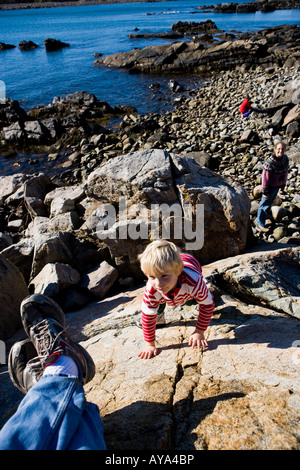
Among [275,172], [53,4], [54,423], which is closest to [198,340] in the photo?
[54,423]

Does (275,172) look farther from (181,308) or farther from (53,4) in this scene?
(53,4)

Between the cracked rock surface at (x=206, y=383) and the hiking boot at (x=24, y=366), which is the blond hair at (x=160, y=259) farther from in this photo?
the hiking boot at (x=24, y=366)

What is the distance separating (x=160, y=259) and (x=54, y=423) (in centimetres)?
139

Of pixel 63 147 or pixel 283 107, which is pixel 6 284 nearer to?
pixel 63 147

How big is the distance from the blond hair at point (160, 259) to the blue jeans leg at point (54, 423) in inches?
42.5

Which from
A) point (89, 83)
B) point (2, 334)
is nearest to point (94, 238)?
point (2, 334)

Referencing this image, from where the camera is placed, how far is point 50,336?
288 cm

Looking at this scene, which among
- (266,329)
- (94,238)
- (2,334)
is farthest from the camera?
(94,238)

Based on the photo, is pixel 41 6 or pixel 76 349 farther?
pixel 41 6

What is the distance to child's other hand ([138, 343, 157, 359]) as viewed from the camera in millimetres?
3059

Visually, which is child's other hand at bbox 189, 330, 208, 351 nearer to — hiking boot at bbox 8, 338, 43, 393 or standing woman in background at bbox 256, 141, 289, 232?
hiking boot at bbox 8, 338, 43, 393

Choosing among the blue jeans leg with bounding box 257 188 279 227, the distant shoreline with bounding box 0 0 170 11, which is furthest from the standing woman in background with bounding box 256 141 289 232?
the distant shoreline with bounding box 0 0 170 11

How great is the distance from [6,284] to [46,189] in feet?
18.5
